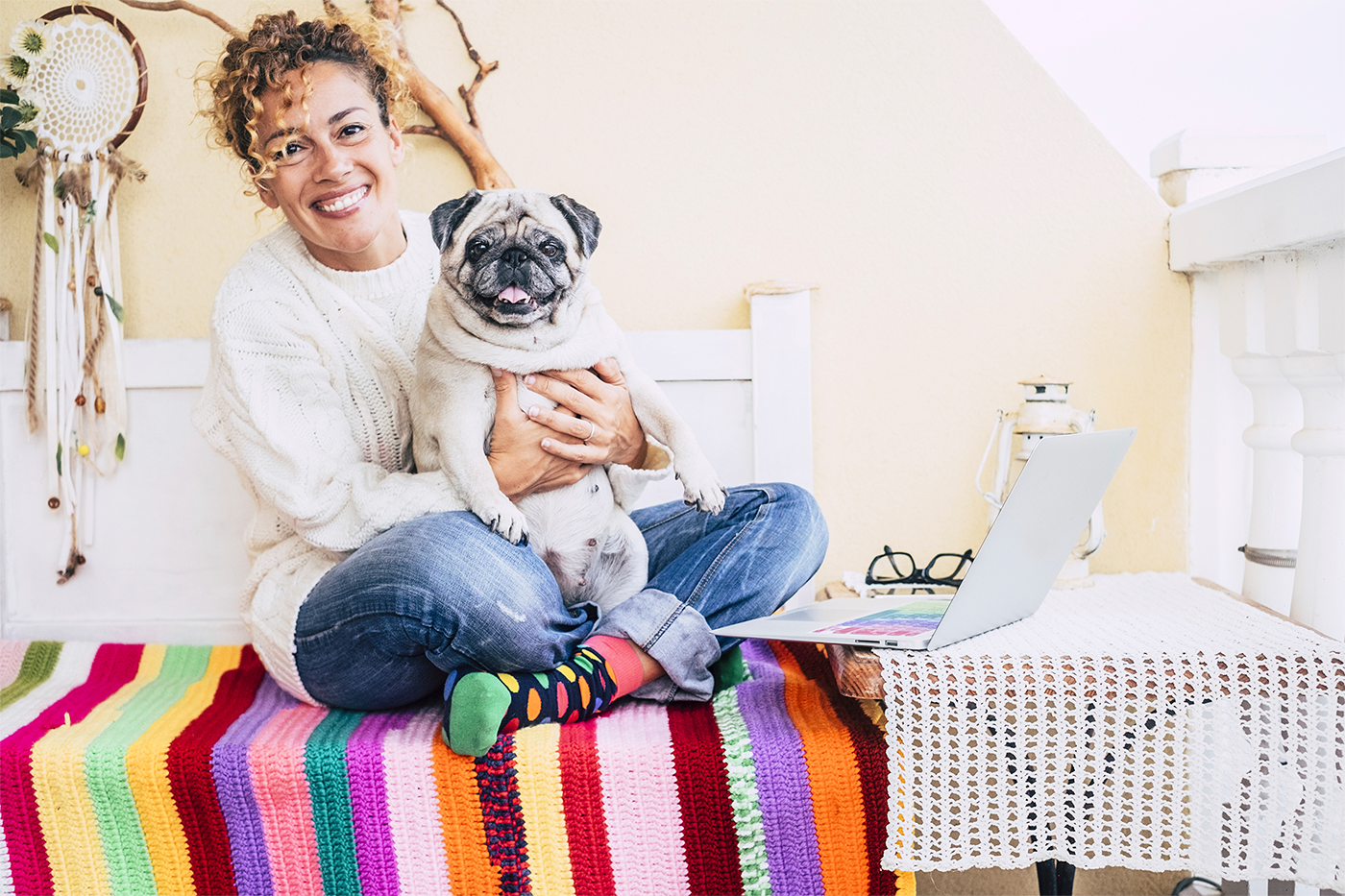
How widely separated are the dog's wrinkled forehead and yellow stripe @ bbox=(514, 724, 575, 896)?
2.15ft

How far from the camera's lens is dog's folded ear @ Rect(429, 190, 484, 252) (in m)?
1.27

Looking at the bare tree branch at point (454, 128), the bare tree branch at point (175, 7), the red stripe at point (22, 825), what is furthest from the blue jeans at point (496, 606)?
the bare tree branch at point (175, 7)

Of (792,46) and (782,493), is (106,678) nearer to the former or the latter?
(782,493)

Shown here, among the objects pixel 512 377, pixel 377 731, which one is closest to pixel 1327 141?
pixel 512 377

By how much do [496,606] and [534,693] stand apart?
113mm

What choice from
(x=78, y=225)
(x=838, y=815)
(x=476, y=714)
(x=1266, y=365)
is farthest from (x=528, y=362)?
(x=1266, y=365)

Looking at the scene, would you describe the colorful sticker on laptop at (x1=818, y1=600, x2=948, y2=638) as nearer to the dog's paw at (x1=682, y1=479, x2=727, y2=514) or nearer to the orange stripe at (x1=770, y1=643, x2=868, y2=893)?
the orange stripe at (x1=770, y1=643, x2=868, y2=893)

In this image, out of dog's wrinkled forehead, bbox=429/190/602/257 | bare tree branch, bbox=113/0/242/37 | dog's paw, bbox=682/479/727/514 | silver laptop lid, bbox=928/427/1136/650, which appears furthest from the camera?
bare tree branch, bbox=113/0/242/37

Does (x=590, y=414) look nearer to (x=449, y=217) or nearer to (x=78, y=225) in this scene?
(x=449, y=217)

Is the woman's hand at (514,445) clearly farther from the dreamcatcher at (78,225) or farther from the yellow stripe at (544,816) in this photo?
the dreamcatcher at (78,225)

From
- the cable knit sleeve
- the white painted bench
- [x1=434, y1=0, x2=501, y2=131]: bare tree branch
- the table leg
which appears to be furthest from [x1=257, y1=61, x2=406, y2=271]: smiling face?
the table leg

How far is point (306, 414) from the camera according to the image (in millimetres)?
1316

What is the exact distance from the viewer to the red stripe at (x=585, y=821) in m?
1.09

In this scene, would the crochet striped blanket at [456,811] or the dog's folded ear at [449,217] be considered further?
the dog's folded ear at [449,217]
